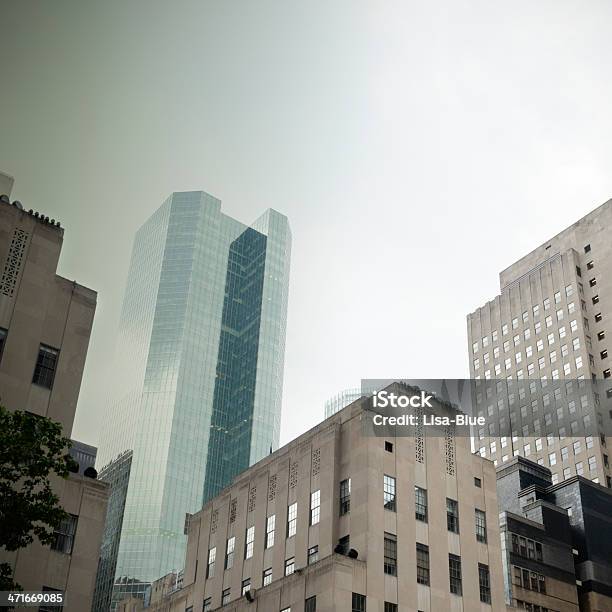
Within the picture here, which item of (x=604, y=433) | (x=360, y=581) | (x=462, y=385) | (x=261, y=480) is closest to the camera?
(x=360, y=581)

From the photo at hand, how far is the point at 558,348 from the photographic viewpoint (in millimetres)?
147250

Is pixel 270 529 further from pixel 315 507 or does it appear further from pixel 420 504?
pixel 420 504

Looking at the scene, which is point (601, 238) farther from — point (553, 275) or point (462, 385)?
point (462, 385)

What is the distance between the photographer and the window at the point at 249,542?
232ft

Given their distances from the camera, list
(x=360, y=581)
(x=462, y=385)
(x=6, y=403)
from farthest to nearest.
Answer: (x=462, y=385) → (x=360, y=581) → (x=6, y=403)

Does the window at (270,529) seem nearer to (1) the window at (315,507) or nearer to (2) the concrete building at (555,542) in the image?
(1) the window at (315,507)

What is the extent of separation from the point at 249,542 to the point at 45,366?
29292 millimetres

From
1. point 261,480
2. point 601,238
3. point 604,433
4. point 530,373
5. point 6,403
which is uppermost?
point 601,238

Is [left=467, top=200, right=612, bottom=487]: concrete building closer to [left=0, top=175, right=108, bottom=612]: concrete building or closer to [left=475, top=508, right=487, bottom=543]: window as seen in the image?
[left=475, top=508, right=487, bottom=543]: window

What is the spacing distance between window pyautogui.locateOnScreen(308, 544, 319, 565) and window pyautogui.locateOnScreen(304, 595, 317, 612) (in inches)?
209

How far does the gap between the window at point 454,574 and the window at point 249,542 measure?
1694 cm

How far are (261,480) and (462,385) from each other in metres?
102

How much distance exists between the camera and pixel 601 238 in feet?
506

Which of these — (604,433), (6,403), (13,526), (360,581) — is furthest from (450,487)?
(604,433)
